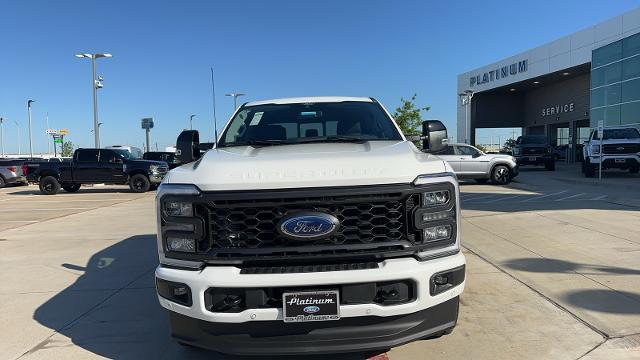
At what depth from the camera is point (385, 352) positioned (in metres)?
3.87

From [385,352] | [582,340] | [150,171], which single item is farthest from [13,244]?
[150,171]

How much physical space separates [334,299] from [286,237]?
455 mm

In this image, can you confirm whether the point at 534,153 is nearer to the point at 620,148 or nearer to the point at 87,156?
the point at 620,148

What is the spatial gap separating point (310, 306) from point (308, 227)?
452mm

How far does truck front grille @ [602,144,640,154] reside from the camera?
1927 cm

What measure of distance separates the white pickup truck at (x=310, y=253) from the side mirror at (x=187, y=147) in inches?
59.6

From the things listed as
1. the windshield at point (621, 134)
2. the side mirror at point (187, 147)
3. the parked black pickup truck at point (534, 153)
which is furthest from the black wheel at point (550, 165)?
the side mirror at point (187, 147)

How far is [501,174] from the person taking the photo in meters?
18.9

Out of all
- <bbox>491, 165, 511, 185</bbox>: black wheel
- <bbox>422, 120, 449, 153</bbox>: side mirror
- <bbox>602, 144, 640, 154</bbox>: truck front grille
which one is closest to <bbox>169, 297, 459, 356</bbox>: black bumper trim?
<bbox>422, 120, 449, 153</bbox>: side mirror

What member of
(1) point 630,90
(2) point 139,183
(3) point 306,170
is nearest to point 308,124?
(3) point 306,170

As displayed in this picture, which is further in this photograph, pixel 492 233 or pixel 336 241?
pixel 492 233

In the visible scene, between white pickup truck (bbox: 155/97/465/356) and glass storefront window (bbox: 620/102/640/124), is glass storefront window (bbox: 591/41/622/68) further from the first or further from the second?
white pickup truck (bbox: 155/97/465/356)

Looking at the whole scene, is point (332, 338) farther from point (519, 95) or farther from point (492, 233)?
point (519, 95)

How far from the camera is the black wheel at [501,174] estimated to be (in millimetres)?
18922
